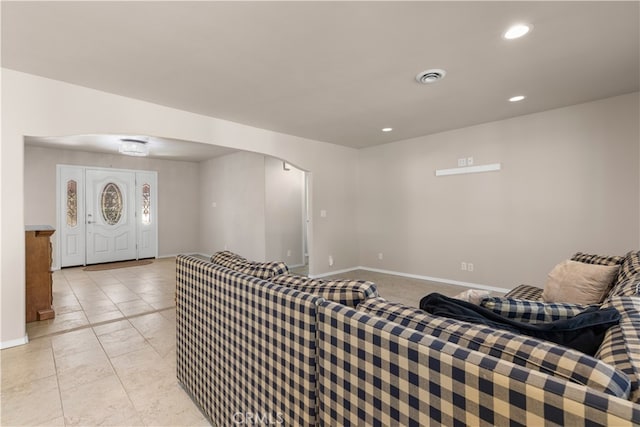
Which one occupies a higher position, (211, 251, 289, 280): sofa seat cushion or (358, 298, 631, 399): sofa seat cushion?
(211, 251, 289, 280): sofa seat cushion

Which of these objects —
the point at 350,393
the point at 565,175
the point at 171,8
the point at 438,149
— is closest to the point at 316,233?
the point at 438,149

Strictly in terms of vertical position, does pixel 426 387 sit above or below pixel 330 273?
above

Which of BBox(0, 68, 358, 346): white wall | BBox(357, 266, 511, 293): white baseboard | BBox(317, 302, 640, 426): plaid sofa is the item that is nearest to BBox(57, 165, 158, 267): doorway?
BBox(0, 68, 358, 346): white wall

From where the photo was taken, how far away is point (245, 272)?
5.74ft

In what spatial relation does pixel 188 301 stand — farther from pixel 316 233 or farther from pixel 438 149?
pixel 438 149

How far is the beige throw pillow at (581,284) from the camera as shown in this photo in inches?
87.4

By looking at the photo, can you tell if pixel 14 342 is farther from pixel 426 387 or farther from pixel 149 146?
pixel 149 146

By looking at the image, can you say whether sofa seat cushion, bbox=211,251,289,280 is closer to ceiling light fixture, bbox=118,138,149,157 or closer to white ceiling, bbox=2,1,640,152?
white ceiling, bbox=2,1,640,152

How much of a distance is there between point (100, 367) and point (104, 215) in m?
5.59

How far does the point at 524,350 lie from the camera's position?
79 cm

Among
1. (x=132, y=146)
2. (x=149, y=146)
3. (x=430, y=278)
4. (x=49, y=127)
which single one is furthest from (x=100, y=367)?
(x=149, y=146)

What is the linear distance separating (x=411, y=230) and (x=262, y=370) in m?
4.34

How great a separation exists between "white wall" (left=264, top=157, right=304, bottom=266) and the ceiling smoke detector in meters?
3.72

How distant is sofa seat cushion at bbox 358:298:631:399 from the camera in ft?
2.16
